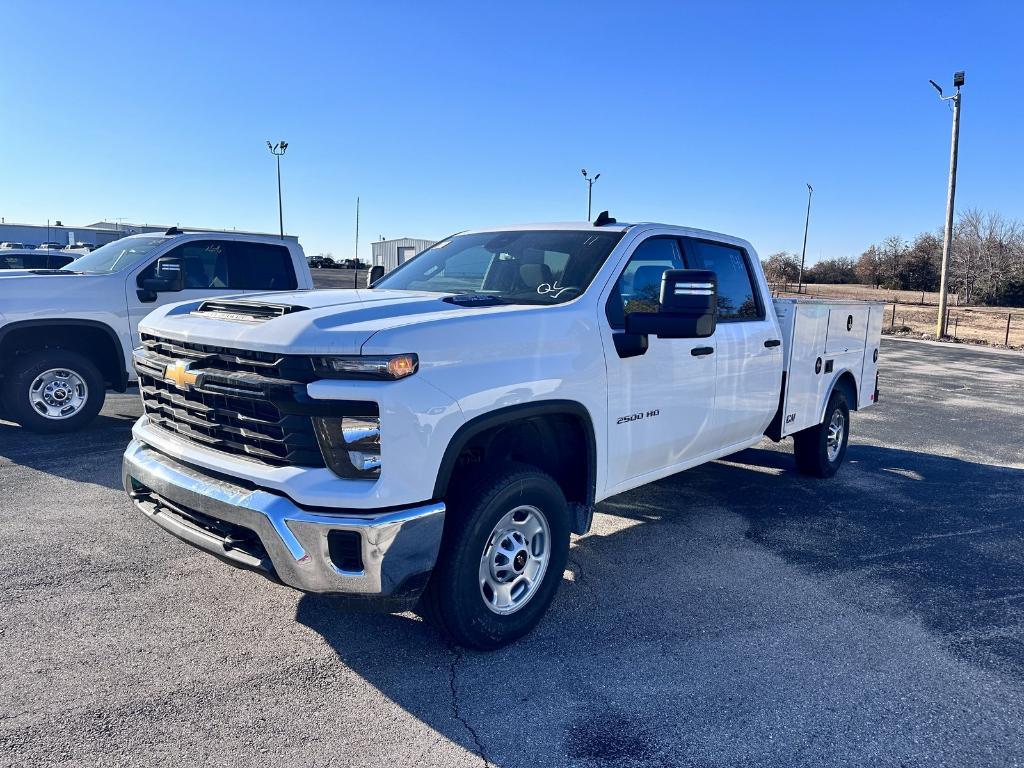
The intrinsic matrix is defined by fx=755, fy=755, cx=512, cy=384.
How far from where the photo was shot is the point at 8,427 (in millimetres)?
7965

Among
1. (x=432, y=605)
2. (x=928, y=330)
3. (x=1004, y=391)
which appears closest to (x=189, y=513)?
(x=432, y=605)

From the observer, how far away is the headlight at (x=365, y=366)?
9.57ft

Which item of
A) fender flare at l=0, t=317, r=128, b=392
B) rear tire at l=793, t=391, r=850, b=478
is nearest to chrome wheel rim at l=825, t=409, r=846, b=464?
rear tire at l=793, t=391, r=850, b=478

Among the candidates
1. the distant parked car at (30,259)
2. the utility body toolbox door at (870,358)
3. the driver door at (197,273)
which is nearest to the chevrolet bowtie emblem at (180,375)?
the driver door at (197,273)

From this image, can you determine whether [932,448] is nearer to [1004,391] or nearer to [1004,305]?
[1004,391]

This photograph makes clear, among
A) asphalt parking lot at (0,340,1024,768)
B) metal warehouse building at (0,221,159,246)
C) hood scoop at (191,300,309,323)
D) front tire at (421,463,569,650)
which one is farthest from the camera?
metal warehouse building at (0,221,159,246)

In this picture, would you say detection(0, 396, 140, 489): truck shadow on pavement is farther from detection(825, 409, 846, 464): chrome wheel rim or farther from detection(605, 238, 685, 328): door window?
detection(825, 409, 846, 464): chrome wheel rim

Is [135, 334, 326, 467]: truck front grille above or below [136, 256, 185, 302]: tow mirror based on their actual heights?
below

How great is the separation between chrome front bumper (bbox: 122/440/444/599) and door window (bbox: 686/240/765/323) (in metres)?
2.75

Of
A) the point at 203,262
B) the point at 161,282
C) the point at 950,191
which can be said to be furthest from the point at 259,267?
the point at 950,191

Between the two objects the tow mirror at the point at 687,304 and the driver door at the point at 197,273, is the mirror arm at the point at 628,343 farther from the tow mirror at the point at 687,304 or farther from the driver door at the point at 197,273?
the driver door at the point at 197,273

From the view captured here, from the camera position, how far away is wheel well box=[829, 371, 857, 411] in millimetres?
6731

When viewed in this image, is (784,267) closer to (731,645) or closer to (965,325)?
(965,325)

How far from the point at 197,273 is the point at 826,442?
6.69 m
